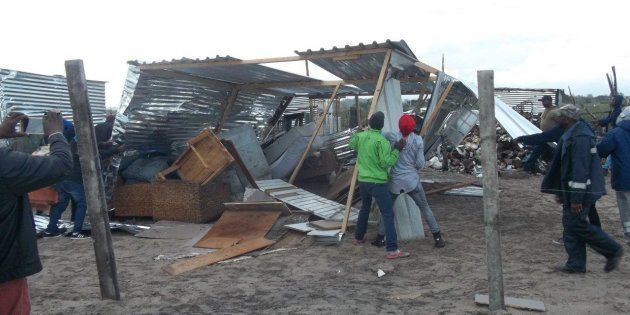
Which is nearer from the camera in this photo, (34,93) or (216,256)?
(216,256)

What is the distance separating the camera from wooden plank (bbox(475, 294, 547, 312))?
4391 mm

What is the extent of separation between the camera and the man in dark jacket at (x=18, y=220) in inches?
116

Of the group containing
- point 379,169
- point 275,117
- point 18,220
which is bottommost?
point 379,169

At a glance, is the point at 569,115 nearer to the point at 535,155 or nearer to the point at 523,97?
the point at 535,155

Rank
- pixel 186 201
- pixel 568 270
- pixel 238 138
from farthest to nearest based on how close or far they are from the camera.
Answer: pixel 238 138
pixel 186 201
pixel 568 270

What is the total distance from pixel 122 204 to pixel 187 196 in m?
1.37

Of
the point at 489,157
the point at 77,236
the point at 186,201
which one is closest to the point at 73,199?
the point at 77,236

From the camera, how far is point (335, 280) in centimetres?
554

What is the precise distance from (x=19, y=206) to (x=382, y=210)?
4.25 meters

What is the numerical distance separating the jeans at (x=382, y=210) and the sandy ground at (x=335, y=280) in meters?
0.21

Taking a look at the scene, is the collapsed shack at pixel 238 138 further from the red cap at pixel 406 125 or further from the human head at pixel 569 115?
the human head at pixel 569 115

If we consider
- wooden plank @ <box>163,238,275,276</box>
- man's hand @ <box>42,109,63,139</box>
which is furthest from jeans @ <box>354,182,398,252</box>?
man's hand @ <box>42,109,63,139</box>

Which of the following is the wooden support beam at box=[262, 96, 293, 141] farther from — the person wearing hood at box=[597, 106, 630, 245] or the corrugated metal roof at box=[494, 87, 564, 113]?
the corrugated metal roof at box=[494, 87, 564, 113]

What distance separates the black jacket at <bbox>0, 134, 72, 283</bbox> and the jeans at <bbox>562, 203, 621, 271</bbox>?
464cm
